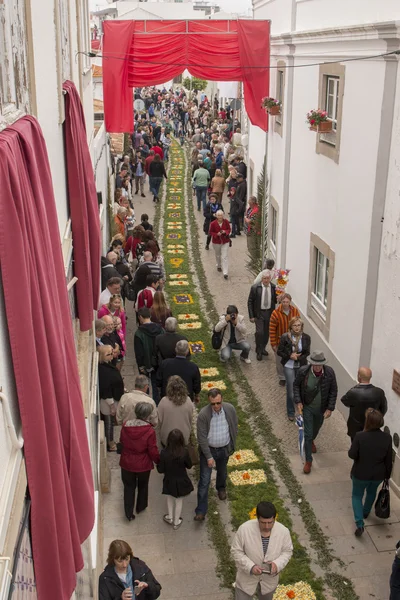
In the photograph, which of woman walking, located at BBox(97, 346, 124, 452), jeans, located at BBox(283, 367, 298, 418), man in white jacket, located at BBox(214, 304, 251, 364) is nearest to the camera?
woman walking, located at BBox(97, 346, 124, 452)

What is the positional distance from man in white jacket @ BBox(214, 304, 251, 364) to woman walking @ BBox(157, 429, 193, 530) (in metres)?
4.11

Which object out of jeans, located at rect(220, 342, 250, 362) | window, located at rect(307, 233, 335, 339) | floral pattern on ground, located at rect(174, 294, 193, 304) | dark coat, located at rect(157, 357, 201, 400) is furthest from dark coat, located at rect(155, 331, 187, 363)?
floral pattern on ground, located at rect(174, 294, 193, 304)

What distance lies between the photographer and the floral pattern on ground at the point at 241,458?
29.6 ft

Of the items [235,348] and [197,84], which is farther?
[197,84]

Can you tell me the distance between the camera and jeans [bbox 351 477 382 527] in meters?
7.48

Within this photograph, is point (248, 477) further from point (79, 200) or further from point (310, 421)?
point (79, 200)

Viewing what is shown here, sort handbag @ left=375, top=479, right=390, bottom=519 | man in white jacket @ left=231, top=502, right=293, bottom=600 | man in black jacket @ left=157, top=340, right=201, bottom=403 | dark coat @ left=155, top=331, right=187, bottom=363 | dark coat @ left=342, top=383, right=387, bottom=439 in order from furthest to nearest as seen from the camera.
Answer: dark coat @ left=155, top=331, right=187, bottom=363, man in black jacket @ left=157, top=340, right=201, bottom=403, dark coat @ left=342, top=383, right=387, bottom=439, handbag @ left=375, top=479, right=390, bottom=519, man in white jacket @ left=231, top=502, right=293, bottom=600

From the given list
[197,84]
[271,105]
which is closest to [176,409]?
[271,105]

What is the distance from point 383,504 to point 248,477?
5.77ft

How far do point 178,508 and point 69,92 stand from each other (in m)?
4.57

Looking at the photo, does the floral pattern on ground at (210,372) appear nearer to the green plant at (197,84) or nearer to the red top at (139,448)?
the red top at (139,448)

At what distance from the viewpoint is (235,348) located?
11.9m

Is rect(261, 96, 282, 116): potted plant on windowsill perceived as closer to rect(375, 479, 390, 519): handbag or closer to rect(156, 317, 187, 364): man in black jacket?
rect(156, 317, 187, 364): man in black jacket

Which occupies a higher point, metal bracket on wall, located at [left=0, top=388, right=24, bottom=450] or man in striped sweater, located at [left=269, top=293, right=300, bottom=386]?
metal bracket on wall, located at [left=0, top=388, right=24, bottom=450]
